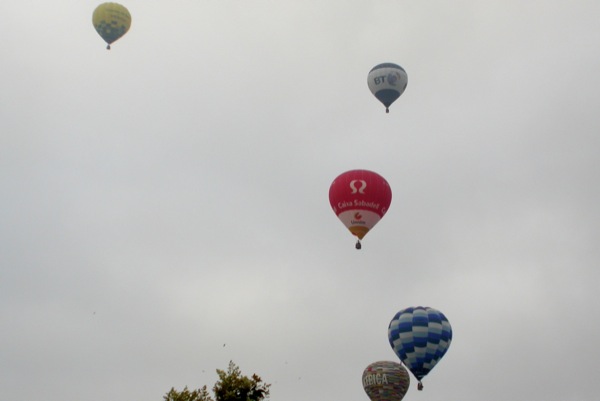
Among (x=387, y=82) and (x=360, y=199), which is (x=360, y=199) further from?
(x=387, y=82)

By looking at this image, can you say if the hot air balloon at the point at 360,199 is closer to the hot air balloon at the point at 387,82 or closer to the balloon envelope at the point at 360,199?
the balloon envelope at the point at 360,199

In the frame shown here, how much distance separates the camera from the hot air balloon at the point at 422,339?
5681 centimetres

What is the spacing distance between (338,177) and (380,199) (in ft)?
8.45

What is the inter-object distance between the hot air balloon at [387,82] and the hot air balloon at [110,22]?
16.2 meters

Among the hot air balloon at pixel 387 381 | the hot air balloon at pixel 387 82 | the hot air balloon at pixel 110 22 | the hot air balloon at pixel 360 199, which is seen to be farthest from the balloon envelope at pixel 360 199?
the hot air balloon at pixel 110 22

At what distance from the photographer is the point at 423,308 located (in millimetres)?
58188

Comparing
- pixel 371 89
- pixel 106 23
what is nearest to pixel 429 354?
pixel 371 89

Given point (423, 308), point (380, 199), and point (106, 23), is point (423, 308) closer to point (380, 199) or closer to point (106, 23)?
point (380, 199)

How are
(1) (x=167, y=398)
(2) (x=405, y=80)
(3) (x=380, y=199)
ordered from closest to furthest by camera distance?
(1) (x=167, y=398) → (3) (x=380, y=199) → (2) (x=405, y=80)

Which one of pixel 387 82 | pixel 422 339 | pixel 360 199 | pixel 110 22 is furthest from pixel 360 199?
pixel 110 22

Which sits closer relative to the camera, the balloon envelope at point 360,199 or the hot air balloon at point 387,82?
the balloon envelope at point 360,199

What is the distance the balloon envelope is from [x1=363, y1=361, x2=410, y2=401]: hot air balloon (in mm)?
8589

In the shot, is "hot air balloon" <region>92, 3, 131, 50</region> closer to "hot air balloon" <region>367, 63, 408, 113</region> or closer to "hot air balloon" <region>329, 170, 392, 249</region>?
"hot air balloon" <region>367, 63, 408, 113</region>

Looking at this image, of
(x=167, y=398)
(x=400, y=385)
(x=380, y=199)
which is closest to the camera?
(x=167, y=398)
